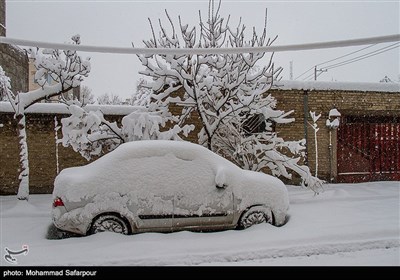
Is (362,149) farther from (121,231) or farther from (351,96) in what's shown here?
(121,231)

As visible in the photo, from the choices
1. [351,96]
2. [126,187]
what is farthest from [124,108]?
[351,96]

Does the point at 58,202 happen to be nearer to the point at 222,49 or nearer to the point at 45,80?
the point at 222,49

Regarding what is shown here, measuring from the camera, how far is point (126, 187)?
15.5 feet

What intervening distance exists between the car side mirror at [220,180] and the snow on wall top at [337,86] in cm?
565

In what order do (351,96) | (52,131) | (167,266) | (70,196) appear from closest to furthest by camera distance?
(167,266), (70,196), (52,131), (351,96)

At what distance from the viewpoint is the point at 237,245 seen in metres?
4.43

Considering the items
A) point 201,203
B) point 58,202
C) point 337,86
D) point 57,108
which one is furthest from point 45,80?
point 337,86

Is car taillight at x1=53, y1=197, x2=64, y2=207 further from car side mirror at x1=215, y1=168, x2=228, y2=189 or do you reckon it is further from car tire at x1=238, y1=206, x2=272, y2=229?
car tire at x1=238, y1=206, x2=272, y2=229

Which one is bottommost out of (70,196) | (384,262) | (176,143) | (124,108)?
(384,262)

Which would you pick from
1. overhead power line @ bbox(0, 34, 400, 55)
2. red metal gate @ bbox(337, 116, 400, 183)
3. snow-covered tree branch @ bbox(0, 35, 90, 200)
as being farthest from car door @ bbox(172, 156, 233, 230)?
red metal gate @ bbox(337, 116, 400, 183)

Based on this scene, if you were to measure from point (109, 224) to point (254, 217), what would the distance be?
89.0 inches

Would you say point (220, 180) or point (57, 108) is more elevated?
point (57, 108)

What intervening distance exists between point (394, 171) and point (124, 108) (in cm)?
898

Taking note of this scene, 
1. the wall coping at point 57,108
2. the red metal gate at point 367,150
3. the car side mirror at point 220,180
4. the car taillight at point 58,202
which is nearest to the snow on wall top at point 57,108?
the wall coping at point 57,108
